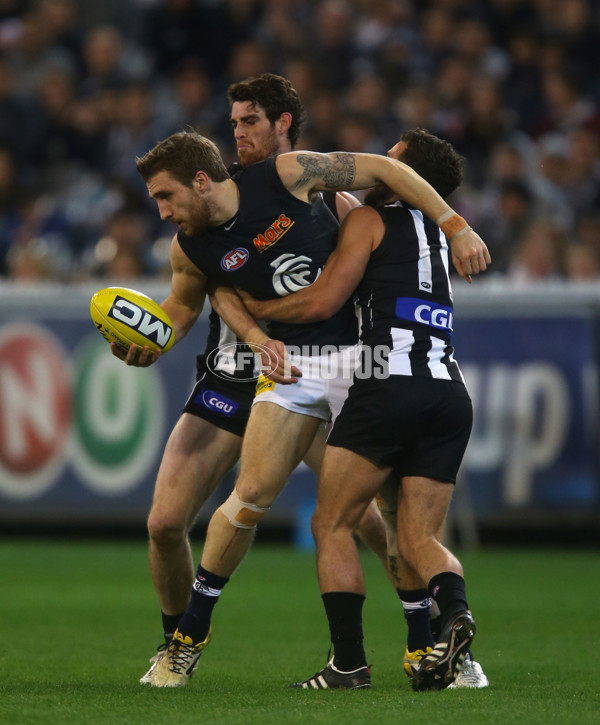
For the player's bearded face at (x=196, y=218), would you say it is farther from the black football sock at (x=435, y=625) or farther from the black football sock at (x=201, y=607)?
the black football sock at (x=435, y=625)

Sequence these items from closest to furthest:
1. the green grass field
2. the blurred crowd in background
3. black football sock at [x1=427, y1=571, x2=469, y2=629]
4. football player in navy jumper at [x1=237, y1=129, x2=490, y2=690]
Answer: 1. the green grass field
2. black football sock at [x1=427, y1=571, x2=469, y2=629]
3. football player in navy jumper at [x1=237, y1=129, x2=490, y2=690]
4. the blurred crowd in background

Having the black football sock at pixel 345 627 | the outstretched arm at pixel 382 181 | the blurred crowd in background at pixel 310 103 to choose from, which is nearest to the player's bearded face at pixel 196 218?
the outstretched arm at pixel 382 181

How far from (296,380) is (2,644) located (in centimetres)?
225

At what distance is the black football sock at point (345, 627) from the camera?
4.77 m

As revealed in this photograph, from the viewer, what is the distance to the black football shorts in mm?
4766

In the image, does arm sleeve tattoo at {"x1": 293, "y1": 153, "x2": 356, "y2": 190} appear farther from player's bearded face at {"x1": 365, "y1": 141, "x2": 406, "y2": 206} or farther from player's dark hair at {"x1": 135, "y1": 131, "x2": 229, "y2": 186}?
player's dark hair at {"x1": 135, "y1": 131, "x2": 229, "y2": 186}

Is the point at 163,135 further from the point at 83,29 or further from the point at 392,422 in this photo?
the point at 392,422

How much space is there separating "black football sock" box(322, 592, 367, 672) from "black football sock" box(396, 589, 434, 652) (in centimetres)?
30

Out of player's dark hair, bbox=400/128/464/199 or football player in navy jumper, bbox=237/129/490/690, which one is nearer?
football player in navy jumper, bbox=237/129/490/690

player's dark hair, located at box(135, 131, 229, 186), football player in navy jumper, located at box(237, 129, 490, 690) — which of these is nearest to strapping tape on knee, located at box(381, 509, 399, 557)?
football player in navy jumper, located at box(237, 129, 490, 690)

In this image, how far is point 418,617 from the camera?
5016 millimetres

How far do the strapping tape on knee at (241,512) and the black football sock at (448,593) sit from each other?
2.57ft

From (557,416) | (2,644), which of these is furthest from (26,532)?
(2,644)

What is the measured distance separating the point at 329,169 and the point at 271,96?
3.32 feet
